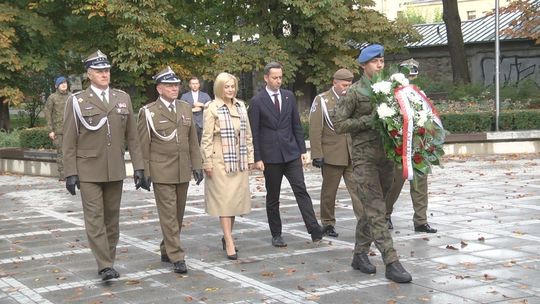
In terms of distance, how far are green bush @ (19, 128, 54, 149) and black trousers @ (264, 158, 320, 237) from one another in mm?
10950

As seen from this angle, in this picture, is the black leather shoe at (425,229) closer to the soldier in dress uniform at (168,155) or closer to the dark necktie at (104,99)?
the soldier in dress uniform at (168,155)

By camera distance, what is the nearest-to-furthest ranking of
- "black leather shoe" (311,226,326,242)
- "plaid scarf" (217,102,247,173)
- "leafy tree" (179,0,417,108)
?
1. "plaid scarf" (217,102,247,173)
2. "black leather shoe" (311,226,326,242)
3. "leafy tree" (179,0,417,108)

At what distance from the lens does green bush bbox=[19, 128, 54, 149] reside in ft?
64.5

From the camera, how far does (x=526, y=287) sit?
23.9ft

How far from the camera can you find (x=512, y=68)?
111 ft

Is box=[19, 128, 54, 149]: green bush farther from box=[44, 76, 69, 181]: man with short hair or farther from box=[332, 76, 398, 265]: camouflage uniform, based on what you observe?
box=[332, 76, 398, 265]: camouflage uniform

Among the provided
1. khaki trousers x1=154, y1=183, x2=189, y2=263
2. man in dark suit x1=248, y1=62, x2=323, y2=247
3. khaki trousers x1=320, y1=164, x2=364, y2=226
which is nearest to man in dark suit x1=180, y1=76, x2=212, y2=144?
khaki trousers x1=320, y1=164, x2=364, y2=226

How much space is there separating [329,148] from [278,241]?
1298 mm

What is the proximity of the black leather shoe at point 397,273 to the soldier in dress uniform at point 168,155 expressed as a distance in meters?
1.98

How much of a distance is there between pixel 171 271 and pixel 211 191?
106 centimetres

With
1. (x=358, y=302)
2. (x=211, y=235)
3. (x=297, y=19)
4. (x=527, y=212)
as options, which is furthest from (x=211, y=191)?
(x=297, y=19)

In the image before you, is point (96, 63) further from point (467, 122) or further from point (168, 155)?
point (467, 122)

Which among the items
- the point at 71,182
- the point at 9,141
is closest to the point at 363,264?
the point at 71,182

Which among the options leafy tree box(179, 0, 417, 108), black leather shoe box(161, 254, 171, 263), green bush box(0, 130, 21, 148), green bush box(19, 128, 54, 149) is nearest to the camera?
black leather shoe box(161, 254, 171, 263)
